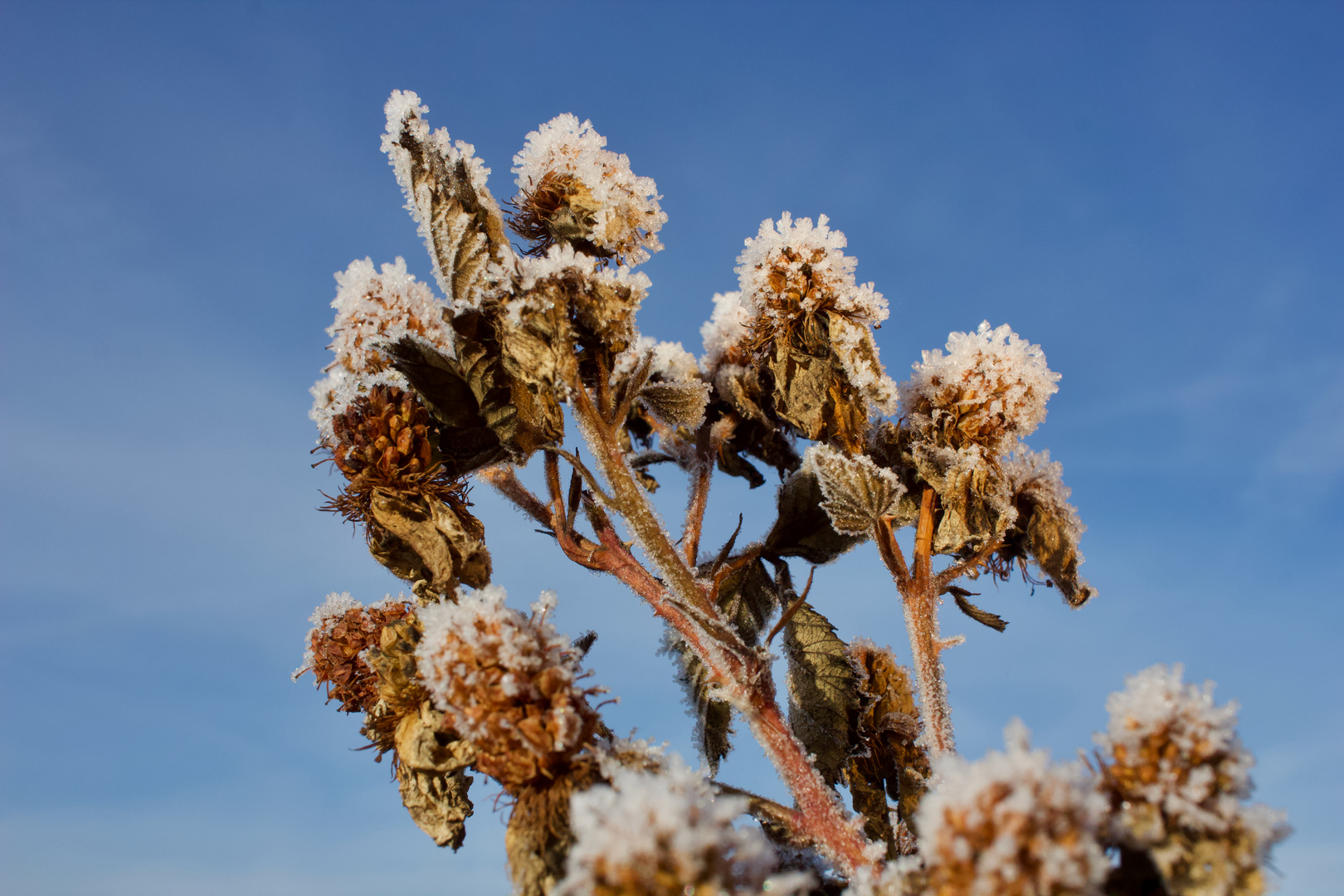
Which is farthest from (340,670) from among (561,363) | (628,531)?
(561,363)

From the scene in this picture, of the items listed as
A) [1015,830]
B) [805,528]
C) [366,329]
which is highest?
[366,329]

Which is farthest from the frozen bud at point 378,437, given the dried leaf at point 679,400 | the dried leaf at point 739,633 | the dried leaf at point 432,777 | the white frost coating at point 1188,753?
the white frost coating at point 1188,753

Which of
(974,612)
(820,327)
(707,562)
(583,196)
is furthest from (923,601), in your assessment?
(583,196)

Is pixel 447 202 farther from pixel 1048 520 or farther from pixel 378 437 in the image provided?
pixel 1048 520

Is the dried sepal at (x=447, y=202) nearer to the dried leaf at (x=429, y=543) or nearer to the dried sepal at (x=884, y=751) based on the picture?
the dried leaf at (x=429, y=543)

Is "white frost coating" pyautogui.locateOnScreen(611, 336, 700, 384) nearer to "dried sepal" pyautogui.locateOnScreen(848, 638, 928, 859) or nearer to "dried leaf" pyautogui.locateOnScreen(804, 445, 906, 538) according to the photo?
"dried leaf" pyautogui.locateOnScreen(804, 445, 906, 538)

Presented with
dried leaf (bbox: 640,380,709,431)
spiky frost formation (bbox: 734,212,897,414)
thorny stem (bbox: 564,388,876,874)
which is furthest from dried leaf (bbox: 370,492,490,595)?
spiky frost formation (bbox: 734,212,897,414)
